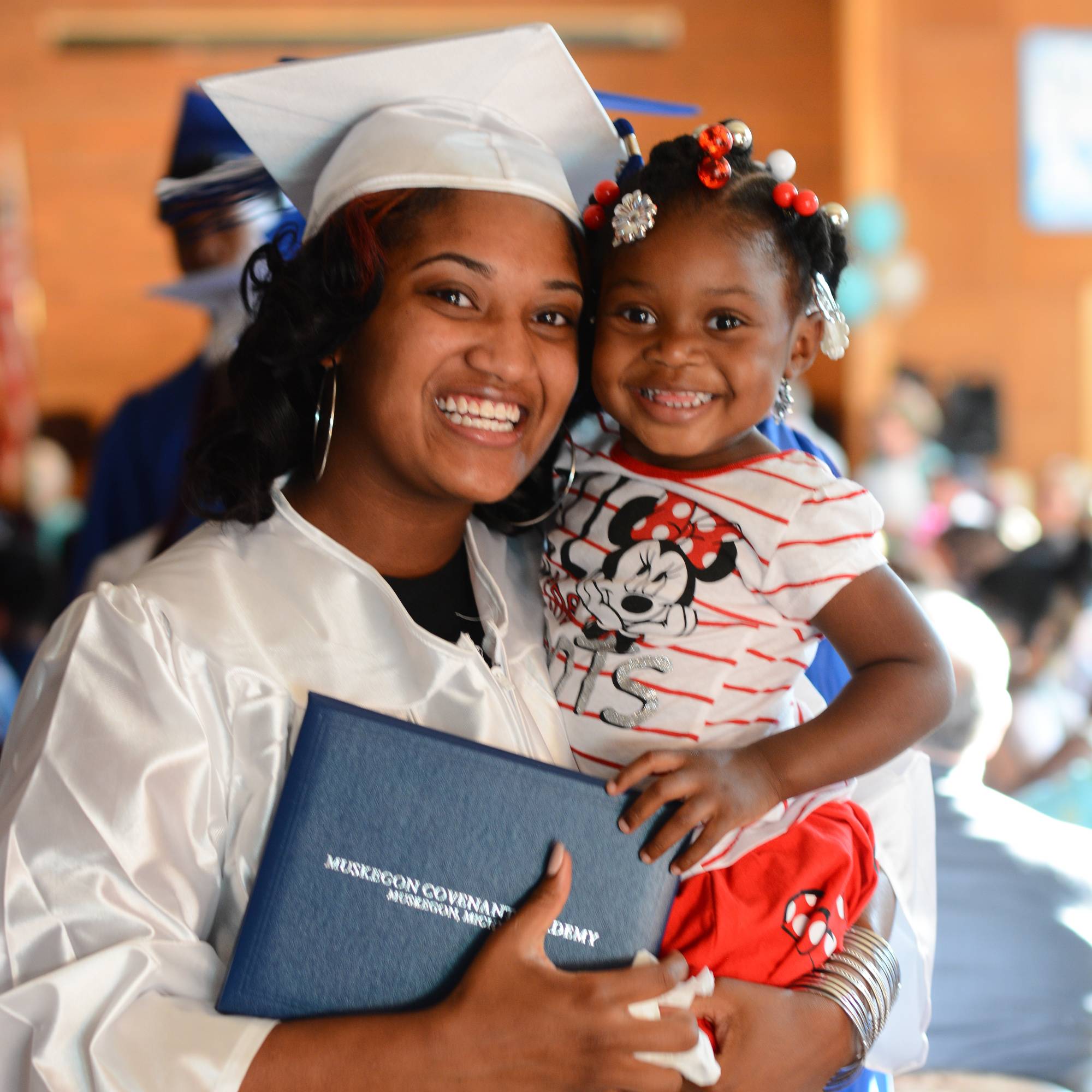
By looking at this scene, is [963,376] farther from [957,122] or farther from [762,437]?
[762,437]

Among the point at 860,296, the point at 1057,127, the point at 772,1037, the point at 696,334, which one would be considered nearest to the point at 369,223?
the point at 696,334

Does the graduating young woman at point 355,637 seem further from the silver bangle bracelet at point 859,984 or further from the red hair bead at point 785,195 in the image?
the red hair bead at point 785,195

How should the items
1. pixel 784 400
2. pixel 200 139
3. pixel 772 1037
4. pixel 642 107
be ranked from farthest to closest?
pixel 200 139, pixel 642 107, pixel 784 400, pixel 772 1037

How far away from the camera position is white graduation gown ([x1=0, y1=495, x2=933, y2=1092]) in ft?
3.70

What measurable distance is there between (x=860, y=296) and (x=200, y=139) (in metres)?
7.04

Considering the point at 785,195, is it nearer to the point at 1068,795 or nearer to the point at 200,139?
the point at 200,139

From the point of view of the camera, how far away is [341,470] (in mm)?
1500

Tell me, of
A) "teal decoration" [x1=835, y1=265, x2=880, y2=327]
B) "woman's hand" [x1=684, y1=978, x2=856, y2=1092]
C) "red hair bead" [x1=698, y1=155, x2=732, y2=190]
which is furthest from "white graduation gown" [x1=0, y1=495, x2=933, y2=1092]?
"teal decoration" [x1=835, y1=265, x2=880, y2=327]

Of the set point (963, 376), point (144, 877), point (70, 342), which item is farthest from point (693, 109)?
point (70, 342)

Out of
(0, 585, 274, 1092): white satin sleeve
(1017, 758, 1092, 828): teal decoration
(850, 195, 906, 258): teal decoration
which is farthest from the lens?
(850, 195, 906, 258): teal decoration

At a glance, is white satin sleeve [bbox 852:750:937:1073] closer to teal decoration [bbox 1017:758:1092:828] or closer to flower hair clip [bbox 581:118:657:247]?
flower hair clip [bbox 581:118:657:247]

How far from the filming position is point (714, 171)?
1.48 metres

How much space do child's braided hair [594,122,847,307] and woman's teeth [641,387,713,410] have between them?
0.18m

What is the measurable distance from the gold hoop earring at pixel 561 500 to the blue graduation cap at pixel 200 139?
135 cm
